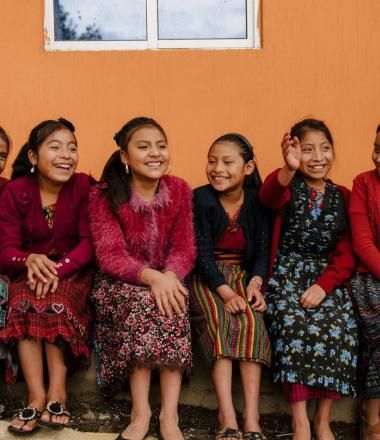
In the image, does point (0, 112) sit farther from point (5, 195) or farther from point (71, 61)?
point (5, 195)

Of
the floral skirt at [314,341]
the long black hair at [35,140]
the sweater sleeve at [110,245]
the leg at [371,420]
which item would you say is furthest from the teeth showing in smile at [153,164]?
the leg at [371,420]

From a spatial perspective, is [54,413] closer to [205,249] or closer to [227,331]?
[227,331]

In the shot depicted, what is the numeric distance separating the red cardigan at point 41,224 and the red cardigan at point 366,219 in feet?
4.56

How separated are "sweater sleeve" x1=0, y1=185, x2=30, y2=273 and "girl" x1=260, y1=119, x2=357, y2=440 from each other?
4.18 ft

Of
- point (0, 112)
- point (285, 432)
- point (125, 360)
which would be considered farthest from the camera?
point (0, 112)

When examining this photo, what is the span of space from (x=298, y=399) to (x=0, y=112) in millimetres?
2991

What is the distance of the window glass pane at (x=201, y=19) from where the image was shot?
4.73 m

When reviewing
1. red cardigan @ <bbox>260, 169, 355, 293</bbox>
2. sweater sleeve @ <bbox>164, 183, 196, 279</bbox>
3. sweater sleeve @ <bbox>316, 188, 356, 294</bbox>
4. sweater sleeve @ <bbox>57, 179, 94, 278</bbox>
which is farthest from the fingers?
sweater sleeve @ <bbox>316, 188, 356, 294</bbox>

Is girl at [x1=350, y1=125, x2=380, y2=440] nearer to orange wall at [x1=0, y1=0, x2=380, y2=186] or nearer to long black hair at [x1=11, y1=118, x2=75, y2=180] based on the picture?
orange wall at [x1=0, y1=0, x2=380, y2=186]

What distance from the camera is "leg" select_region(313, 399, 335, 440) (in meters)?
2.92

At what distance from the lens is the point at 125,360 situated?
9.36ft

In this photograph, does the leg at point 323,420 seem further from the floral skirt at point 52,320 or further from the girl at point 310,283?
the floral skirt at point 52,320

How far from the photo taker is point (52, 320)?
116 inches

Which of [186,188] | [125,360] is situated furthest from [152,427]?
[186,188]
